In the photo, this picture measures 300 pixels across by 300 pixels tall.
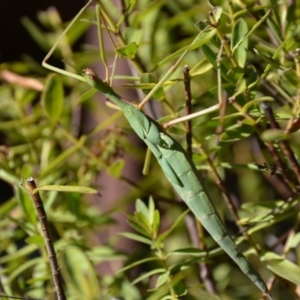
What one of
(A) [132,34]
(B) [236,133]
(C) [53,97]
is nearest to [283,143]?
(B) [236,133]

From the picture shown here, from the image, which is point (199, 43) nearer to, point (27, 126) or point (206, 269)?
point (206, 269)

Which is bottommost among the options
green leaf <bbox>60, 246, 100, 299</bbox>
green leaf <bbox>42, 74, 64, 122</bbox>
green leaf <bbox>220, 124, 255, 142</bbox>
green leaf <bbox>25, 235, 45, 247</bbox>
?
green leaf <bbox>60, 246, 100, 299</bbox>

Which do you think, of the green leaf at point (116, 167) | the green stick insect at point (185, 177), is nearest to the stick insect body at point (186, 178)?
the green stick insect at point (185, 177)

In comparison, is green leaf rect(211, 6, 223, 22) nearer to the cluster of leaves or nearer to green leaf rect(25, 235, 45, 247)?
the cluster of leaves

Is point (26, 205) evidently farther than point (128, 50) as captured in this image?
Yes

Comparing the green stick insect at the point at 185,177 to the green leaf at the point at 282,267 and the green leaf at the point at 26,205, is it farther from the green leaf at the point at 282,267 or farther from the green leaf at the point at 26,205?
the green leaf at the point at 26,205

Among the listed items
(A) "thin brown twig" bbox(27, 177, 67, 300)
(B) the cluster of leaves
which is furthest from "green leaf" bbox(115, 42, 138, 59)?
(A) "thin brown twig" bbox(27, 177, 67, 300)

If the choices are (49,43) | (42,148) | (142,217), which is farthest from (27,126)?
(142,217)

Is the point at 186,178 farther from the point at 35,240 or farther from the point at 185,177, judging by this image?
the point at 35,240
